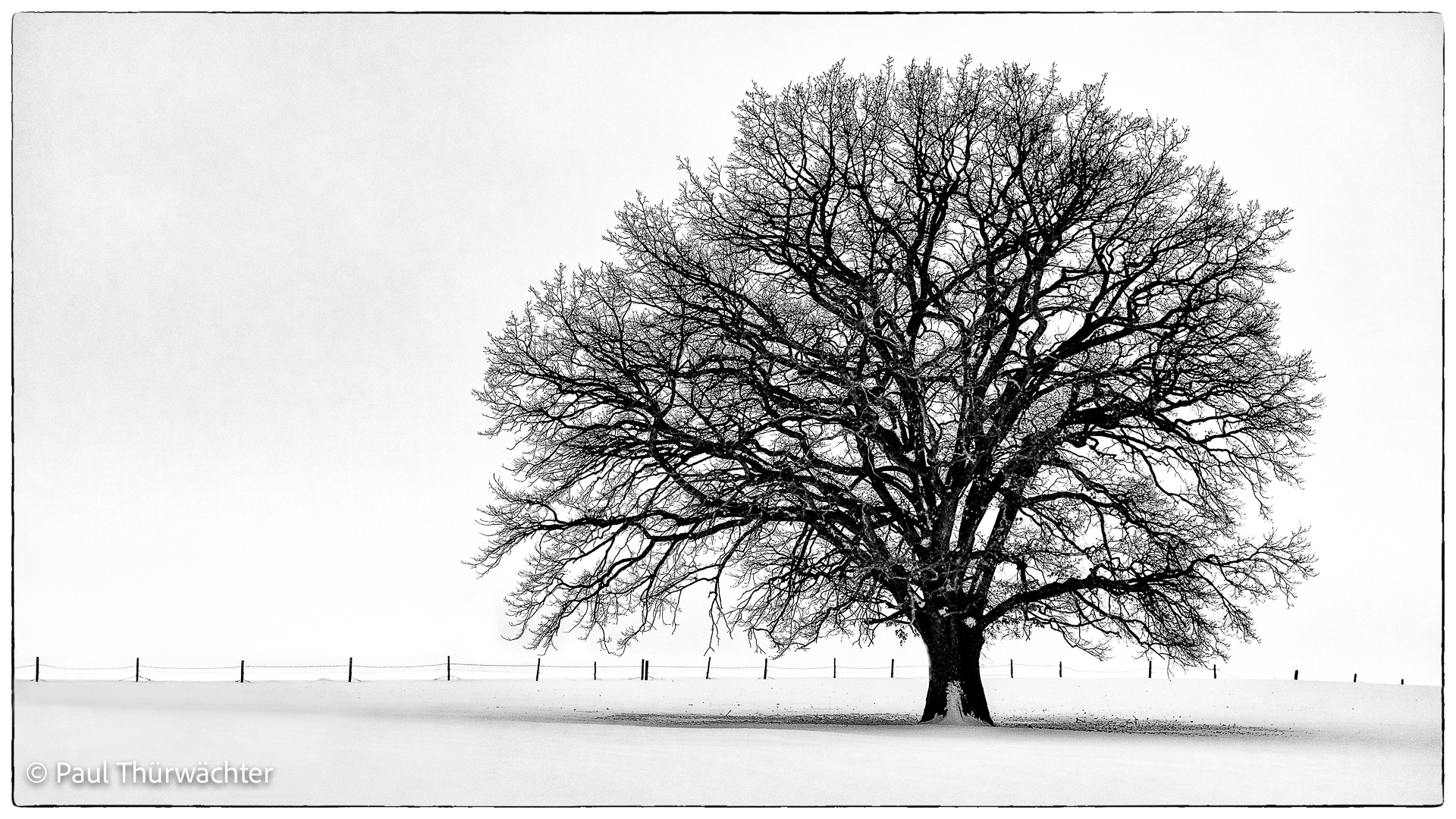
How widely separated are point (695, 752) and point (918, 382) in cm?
A: 640

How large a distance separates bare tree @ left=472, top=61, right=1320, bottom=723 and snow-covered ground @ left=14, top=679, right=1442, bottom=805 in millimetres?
2039

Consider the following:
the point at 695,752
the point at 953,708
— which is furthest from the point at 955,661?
the point at 695,752

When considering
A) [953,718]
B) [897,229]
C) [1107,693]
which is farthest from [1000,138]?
[1107,693]

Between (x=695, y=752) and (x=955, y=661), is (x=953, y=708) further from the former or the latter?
(x=695, y=752)

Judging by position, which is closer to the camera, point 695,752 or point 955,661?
point 695,752

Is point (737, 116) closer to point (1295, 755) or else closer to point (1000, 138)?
point (1000, 138)

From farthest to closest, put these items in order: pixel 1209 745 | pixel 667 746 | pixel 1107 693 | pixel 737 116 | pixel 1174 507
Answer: pixel 1107 693 < pixel 1174 507 < pixel 737 116 < pixel 1209 745 < pixel 667 746

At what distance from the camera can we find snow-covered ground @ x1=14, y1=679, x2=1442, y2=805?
1510cm

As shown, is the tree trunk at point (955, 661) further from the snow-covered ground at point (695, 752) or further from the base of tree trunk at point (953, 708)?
the snow-covered ground at point (695, 752)

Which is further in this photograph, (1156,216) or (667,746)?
(1156,216)

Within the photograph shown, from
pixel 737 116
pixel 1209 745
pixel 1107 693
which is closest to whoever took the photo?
pixel 1209 745

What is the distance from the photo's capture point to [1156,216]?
21.3 m

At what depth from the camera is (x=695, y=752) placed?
1738cm

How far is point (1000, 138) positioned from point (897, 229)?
76.1 inches
